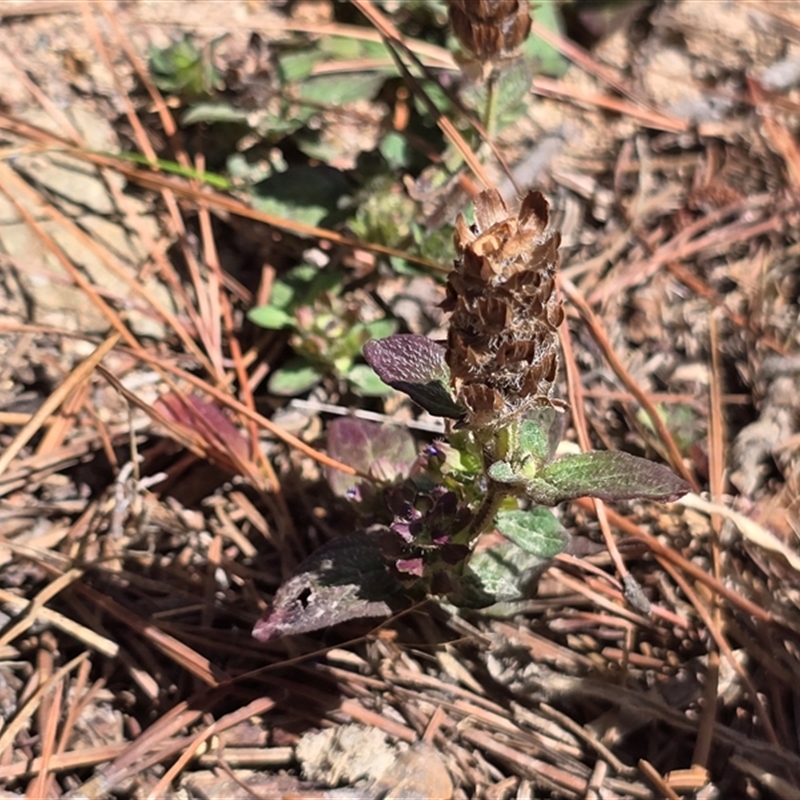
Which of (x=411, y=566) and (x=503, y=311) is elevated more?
(x=503, y=311)

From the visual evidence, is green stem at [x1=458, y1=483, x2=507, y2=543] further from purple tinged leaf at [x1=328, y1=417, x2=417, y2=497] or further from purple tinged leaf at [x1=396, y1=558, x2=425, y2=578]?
purple tinged leaf at [x1=328, y1=417, x2=417, y2=497]

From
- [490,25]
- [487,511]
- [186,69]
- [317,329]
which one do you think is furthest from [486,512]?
[186,69]

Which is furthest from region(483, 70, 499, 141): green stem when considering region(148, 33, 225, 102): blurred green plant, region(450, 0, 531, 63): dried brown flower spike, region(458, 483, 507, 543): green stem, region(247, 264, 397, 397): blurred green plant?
region(458, 483, 507, 543): green stem

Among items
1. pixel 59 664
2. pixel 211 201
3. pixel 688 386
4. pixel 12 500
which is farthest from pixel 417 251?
pixel 59 664

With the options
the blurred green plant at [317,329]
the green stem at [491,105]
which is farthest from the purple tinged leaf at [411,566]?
the green stem at [491,105]

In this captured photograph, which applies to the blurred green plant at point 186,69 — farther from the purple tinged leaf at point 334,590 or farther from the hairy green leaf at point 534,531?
the hairy green leaf at point 534,531

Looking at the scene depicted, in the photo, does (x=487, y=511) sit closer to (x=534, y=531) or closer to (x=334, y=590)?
(x=534, y=531)

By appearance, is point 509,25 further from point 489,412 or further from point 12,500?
point 12,500
